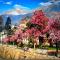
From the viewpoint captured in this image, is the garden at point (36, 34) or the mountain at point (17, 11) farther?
the mountain at point (17, 11)

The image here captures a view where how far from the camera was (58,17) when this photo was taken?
685cm

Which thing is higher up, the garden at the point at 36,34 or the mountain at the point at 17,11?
the mountain at the point at 17,11

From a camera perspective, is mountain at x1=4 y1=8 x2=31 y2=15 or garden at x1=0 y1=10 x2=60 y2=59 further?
mountain at x1=4 y1=8 x2=31 y2=15

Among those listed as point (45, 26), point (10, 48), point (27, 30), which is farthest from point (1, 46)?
point (45, 26)

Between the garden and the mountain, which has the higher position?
the mountain

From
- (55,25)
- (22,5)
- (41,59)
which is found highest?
(22,5)

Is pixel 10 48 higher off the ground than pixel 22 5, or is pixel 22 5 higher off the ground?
pixel 22 5

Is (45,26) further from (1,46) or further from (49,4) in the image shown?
(1,46)

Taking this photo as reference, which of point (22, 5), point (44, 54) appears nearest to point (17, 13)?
point (22, 5)

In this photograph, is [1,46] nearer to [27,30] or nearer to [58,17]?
[27,30]

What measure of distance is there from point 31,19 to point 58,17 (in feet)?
2.34

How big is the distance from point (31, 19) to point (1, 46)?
108cm

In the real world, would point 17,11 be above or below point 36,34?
above

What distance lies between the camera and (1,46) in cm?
704
